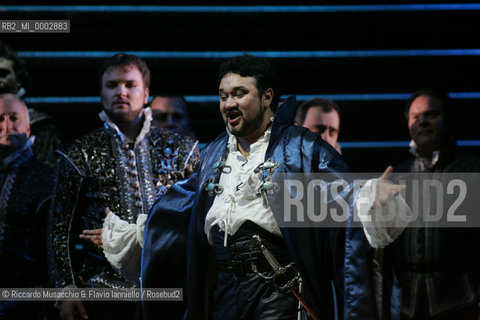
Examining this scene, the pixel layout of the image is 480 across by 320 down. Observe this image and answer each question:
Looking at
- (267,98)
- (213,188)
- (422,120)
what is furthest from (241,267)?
(422,120)

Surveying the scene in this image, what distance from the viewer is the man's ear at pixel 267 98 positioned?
3.16m

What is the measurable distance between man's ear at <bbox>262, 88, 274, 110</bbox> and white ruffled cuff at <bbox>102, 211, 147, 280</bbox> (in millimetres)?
766

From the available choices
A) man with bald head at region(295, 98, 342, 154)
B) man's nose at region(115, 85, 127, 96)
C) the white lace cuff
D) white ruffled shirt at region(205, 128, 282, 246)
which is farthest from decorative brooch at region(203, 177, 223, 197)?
man with bald head at region(295, 98, 342, 154)

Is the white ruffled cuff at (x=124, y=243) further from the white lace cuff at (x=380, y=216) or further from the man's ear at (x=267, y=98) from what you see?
the white lace cuff at (x=380, y=216)

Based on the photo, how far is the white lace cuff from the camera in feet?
8.59

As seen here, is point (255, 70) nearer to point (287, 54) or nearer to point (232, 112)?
point (232, 112)

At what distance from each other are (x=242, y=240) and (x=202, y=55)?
242 centimetres

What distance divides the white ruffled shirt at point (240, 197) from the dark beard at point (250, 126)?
6cm

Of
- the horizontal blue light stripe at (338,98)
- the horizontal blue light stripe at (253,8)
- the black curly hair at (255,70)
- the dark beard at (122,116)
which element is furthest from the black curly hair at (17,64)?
the black curly hair at (255,70)

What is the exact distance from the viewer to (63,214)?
144 inches

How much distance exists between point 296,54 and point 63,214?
7.14 ft

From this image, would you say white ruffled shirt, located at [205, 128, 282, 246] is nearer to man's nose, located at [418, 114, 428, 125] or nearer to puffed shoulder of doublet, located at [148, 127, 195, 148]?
puffed shoulder of doublet, located at [148, 127, 195, 148]

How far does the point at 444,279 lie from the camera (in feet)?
12.9

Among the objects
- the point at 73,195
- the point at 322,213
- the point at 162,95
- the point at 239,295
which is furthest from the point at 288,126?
the point at 162,95
